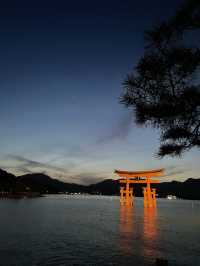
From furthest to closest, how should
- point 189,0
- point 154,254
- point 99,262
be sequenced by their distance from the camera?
point 154,254
point 99,262
point 189,0

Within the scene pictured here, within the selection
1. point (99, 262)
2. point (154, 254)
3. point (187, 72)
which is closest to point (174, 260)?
point (154, 254)

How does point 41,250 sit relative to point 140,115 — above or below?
below

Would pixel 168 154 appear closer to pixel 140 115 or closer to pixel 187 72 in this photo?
pixel 140 115

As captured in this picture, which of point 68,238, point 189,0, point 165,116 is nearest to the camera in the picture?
point 189,0

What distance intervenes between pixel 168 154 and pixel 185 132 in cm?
67

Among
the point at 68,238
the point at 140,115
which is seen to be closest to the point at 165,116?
the point at 140,115

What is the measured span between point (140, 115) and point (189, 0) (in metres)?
2.66

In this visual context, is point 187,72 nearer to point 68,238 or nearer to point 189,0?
point 189,0

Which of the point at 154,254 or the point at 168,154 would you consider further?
the point at 154,254

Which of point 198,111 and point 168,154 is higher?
point 198,111

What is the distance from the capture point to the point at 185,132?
606 cm

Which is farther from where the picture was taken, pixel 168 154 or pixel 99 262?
pixel 99 262

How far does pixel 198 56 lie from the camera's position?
18.8ft

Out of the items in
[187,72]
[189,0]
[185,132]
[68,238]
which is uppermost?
[189,0]
